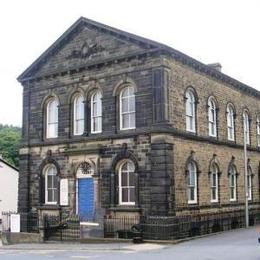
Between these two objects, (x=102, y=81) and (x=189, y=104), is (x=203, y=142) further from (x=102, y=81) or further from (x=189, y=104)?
(x=102, y=81)

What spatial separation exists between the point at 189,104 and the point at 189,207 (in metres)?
5.25

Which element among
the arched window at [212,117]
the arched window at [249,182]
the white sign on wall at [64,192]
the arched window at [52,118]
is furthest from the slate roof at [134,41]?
the white sign on wall at [64,192]

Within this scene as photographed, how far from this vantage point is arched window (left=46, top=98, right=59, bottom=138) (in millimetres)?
29453

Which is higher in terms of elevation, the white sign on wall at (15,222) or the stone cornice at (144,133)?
the stone cornice at (144,133)

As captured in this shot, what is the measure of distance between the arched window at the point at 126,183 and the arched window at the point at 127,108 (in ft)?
6.04

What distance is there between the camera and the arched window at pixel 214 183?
94.5 feet

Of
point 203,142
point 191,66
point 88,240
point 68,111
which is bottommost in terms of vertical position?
point 88,240

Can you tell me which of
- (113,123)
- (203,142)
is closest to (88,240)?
(113,123)

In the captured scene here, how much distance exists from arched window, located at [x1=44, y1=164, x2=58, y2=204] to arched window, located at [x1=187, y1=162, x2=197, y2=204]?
724 cm

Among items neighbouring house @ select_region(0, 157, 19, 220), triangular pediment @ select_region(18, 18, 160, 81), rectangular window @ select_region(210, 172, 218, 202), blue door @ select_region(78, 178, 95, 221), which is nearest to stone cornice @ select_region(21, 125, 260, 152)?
rectangular window @ select_region(210, 172, 218, 202)

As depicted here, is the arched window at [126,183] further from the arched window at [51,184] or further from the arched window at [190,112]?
the arched window at [51,184]

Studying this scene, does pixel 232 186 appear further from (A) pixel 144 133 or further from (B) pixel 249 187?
(A) pixel 144 133

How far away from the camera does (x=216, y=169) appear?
29.5 m

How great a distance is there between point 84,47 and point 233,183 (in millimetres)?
11767
